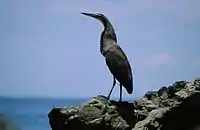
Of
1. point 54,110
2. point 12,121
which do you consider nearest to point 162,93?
point 54,110

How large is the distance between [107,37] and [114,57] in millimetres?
284

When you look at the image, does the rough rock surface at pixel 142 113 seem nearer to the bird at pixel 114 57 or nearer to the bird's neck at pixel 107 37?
the bird at pixel 114 57

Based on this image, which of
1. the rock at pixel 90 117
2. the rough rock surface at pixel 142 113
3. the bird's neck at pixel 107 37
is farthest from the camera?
the bird's neck at pixel 107 37

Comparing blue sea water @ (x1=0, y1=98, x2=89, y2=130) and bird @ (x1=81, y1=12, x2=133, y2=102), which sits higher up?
bird @ (x1=81, y1=12, x2=133, y2=102)

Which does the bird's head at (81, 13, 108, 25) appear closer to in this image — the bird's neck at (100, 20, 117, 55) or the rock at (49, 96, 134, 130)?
the bird's neck at (100, 20, 117, 55)

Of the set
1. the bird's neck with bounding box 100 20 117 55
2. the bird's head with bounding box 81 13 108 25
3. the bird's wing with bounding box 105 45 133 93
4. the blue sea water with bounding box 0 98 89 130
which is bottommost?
the blue sea water with bounding box 0 98 89 130

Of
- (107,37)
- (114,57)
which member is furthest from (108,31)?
(114,57)

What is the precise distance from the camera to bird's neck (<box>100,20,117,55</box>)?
3299 millimetres

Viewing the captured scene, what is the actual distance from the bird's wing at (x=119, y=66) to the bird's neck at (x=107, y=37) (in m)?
0.11

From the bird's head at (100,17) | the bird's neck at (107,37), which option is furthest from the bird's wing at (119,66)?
the bird's head at (100,17)

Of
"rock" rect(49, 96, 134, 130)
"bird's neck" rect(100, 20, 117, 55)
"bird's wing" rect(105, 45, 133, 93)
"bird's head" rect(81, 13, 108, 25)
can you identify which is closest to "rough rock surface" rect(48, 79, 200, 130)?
"rock" rect(49, 96, 134, 130)

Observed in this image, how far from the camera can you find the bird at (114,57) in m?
3.05

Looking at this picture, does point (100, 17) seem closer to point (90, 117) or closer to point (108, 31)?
point (108, 31)

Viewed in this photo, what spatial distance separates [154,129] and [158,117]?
8cm
